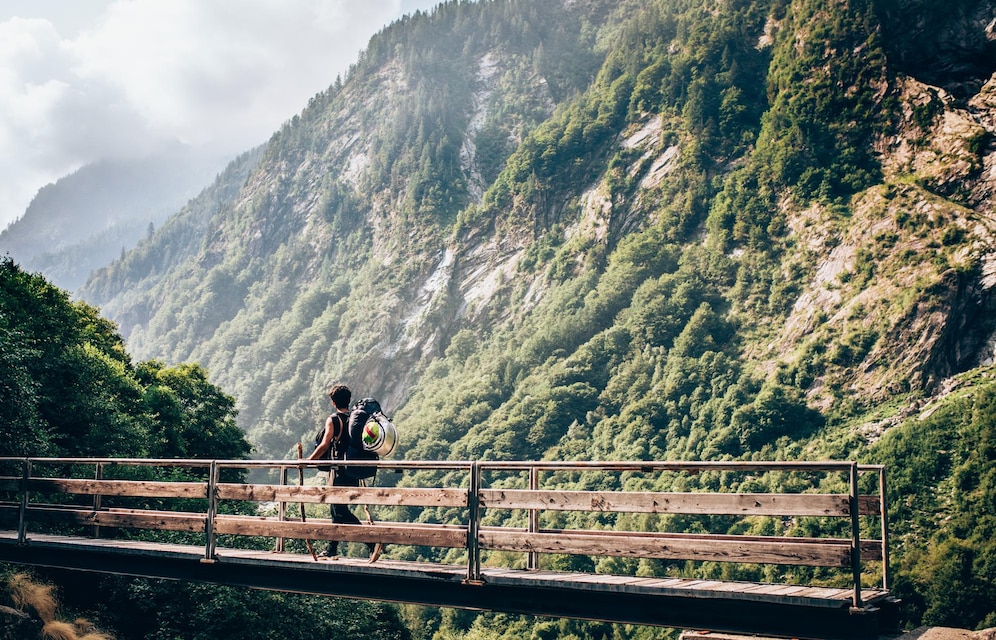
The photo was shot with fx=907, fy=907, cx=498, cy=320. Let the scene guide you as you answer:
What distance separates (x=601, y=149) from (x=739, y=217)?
4553cm

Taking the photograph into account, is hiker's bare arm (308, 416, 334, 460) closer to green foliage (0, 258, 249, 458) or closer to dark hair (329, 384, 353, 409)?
dark hair (329, 384, 353, 409)

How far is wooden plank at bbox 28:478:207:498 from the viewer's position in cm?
1188

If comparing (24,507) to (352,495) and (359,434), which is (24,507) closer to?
(359,434)

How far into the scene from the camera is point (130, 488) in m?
12.5

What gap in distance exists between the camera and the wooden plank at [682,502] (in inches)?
322

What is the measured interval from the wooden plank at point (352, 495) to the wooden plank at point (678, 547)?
56 centimetres

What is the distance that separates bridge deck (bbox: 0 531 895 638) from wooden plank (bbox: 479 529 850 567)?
0.99 ft

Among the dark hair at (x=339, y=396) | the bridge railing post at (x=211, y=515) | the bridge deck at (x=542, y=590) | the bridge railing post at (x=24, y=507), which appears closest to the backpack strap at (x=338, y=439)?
the dark hair at (x=339, y=396)

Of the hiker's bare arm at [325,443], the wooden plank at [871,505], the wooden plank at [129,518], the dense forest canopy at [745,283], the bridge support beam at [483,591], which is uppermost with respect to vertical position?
the dense forest canopy at [745,283]

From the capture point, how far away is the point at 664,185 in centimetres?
16288

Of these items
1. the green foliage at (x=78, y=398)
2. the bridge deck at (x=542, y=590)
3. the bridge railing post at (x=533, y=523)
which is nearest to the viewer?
the bridge deck at (x=542, y=590)

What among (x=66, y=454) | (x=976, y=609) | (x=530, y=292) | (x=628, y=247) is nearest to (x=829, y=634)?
(x=66, y=454)

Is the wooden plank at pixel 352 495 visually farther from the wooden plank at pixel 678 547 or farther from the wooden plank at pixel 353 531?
the wooden plank at pixel 678 547

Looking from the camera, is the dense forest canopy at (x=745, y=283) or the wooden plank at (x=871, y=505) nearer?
the wooden plank at (x=871, y=505)
